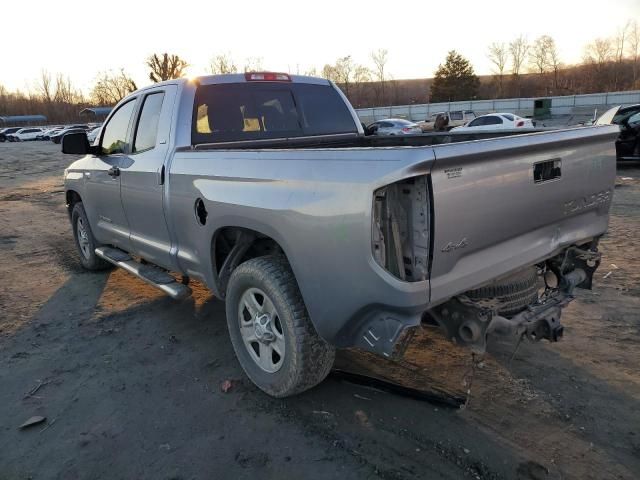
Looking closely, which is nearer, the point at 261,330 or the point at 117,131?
the point at 261,330

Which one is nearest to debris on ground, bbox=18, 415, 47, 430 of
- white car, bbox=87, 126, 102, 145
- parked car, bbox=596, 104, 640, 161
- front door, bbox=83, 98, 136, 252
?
front door, bbox=83, 98, 136, 252

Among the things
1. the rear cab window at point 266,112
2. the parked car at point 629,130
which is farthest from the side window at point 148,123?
the parked car at point 629,130

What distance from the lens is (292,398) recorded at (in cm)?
327

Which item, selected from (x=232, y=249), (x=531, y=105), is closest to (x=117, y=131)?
(x=232, y=249)

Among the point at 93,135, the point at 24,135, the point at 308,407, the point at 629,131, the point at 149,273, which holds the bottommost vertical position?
the point at 308,407

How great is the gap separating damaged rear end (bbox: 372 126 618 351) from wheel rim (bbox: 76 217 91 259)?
15.7ft

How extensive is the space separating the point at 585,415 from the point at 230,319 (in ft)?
7.42

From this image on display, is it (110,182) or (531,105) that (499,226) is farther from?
(531,105)

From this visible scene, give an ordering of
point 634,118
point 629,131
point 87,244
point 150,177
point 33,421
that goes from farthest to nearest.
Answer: point 629,131 < point 634,118 < point 87,244 < point 150,177 < point 33,421

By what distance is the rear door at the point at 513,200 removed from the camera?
2.31m

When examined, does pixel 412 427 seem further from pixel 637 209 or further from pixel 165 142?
pixel 637 209

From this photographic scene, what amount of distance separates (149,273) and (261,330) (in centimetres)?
168

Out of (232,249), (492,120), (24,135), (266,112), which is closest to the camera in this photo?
(232,249)

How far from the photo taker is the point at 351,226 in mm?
2357
